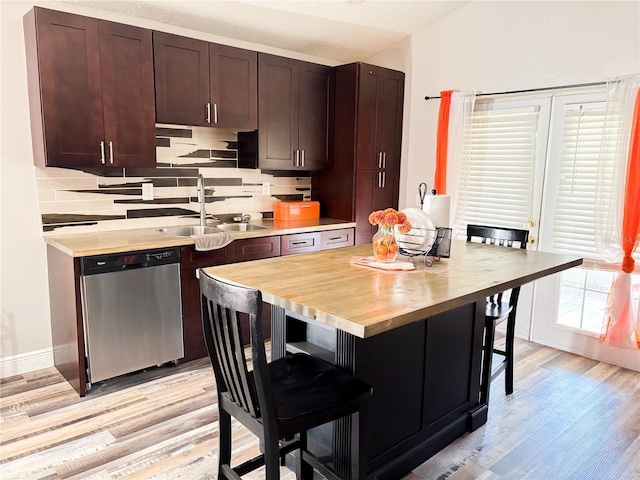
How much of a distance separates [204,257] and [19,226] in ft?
3.98

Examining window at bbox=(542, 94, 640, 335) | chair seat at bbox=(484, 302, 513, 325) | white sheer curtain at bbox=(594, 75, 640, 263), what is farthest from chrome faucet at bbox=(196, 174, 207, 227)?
white sheer curtain at bbox=(594, 75, 640, 263)

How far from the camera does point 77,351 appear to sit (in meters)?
2.92

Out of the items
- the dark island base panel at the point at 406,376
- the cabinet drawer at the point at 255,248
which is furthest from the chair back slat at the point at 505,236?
the cabinet drawer at the point at 255,248

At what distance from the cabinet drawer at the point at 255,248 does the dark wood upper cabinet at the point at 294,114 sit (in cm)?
71

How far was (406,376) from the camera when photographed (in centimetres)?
215

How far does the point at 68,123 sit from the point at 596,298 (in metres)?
3.91

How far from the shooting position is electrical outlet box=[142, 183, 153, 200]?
3.67 m

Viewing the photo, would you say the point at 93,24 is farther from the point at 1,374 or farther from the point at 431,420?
the point at 431,420

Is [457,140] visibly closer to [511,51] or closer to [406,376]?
[511,51]

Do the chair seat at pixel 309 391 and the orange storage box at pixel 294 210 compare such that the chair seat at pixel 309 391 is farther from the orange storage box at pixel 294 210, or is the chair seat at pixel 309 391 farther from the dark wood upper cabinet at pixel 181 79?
the orange storage box at pixel 294 210

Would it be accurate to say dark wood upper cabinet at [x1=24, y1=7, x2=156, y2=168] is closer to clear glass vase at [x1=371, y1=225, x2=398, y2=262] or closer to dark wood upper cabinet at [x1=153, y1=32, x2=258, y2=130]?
dark wood upper cabinet at [x1=153, y1=32, x2=258, y2=130]

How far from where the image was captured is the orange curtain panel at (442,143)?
4246 millimetres

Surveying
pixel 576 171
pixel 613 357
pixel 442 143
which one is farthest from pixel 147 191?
pixel 613 357

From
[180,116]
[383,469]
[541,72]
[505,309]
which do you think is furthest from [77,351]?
[541,72]
